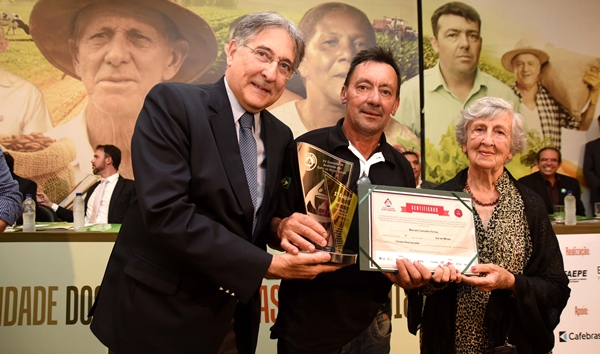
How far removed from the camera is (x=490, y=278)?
1.69 m

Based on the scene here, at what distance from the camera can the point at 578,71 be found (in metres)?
7.74

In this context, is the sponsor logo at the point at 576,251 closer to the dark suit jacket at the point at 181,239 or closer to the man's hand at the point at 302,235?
the man's hand at the point at 302,235

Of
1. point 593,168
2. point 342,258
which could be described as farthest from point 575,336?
point 593,168

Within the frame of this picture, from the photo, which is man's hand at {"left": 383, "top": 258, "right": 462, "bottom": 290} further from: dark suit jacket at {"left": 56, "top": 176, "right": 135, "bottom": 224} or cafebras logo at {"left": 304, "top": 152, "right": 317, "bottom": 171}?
dark suit jacket at {"left": 56, "top": 176, "right": 135, "bottom": 224}

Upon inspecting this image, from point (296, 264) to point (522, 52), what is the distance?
24.3 ft

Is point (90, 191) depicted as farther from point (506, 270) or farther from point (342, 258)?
point (506, 270)

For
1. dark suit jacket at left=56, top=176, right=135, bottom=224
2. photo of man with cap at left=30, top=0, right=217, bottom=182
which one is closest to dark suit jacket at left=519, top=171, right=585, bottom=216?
photo of man with cap at left=30, top=0, right=217, bottom=182

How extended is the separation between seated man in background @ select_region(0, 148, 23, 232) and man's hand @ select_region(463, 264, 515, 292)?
2.49m

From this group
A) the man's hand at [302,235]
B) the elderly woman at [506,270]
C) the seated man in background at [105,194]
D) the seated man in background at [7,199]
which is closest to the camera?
the man's hand at [302,235]

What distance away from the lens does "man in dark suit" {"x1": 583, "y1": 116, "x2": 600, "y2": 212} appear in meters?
7.47

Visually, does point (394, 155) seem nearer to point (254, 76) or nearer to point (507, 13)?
point (254, 76)

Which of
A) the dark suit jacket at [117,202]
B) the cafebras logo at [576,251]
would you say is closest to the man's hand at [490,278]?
the cafebras logo at [576,251]

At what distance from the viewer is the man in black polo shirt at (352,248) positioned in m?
1.65

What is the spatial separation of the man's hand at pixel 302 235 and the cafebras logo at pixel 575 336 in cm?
303
